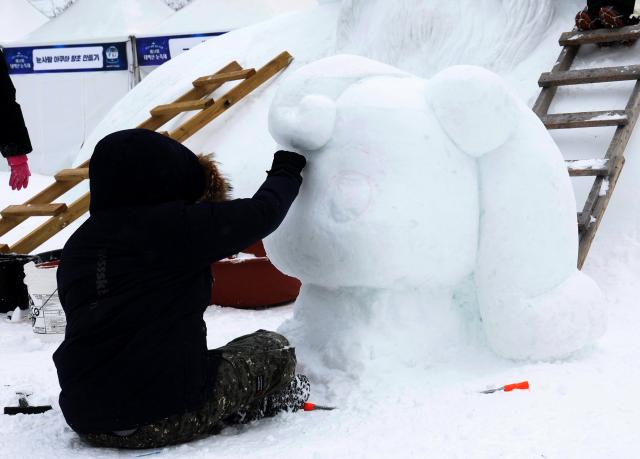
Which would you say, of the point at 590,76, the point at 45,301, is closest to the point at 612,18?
the point at 590,76

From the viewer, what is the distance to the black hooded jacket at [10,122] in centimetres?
276

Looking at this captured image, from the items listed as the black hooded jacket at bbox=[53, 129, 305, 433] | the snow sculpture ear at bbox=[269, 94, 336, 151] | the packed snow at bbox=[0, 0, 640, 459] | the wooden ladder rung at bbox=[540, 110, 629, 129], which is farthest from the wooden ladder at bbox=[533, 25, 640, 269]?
the black hooded jacket at bbox=[53, 129, 305, 433]

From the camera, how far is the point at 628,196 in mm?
2994

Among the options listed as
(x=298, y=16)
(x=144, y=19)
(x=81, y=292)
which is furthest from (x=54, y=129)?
(x=81, y=292)

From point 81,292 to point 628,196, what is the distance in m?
2.28

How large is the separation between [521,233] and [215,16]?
6.64m

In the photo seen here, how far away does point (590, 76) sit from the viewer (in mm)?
3164

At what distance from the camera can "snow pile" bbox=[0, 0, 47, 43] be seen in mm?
10467

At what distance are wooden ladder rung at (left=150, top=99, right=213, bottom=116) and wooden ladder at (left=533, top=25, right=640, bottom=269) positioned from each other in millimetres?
2113

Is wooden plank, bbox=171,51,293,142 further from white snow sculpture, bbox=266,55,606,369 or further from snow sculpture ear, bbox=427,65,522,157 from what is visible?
snow sculpture ear, bbox=427,65,522,157

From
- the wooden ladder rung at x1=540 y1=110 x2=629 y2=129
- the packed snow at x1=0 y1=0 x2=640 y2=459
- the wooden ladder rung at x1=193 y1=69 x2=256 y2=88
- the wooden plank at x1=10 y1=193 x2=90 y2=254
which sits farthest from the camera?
the wooden ladder rung at x1=193 y1=69 x2=256 y2=88

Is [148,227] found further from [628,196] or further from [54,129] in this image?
[54,129]

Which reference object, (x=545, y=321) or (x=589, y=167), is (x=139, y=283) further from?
(x=589, y=167)

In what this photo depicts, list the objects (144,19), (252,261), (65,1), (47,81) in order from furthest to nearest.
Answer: (65,1) → (144,19) → (47,81) → (252,261)
